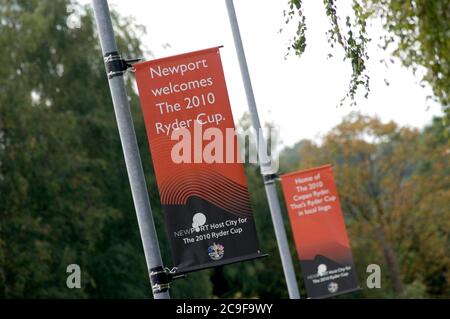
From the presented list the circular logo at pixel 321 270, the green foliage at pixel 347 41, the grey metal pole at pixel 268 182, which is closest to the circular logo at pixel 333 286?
the circular logo at pixel 321 270

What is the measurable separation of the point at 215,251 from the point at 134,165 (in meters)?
1.29

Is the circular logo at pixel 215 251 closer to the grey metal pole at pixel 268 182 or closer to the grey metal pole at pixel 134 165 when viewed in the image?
the grey metal pole at pixel 134 165

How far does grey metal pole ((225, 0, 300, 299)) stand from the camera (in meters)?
24.4

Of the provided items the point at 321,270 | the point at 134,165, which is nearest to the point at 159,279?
the point at 134,165

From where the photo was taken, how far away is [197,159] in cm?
1266

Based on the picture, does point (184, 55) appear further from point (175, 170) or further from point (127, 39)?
point (127, 39)

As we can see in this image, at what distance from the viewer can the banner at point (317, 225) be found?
84.9 feet

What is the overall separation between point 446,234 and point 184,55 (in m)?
57.5

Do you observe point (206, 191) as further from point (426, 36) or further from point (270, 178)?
point (270, 178)

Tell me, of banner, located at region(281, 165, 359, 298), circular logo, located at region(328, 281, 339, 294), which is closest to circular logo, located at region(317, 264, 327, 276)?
banner, located at region(281, 165, 359, 298)

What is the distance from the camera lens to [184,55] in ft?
41.5

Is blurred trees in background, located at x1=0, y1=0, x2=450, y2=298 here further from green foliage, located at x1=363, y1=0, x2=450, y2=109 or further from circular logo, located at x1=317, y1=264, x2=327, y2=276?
green foliage, located at x1=363, y1=0, x2=450, y2=109
